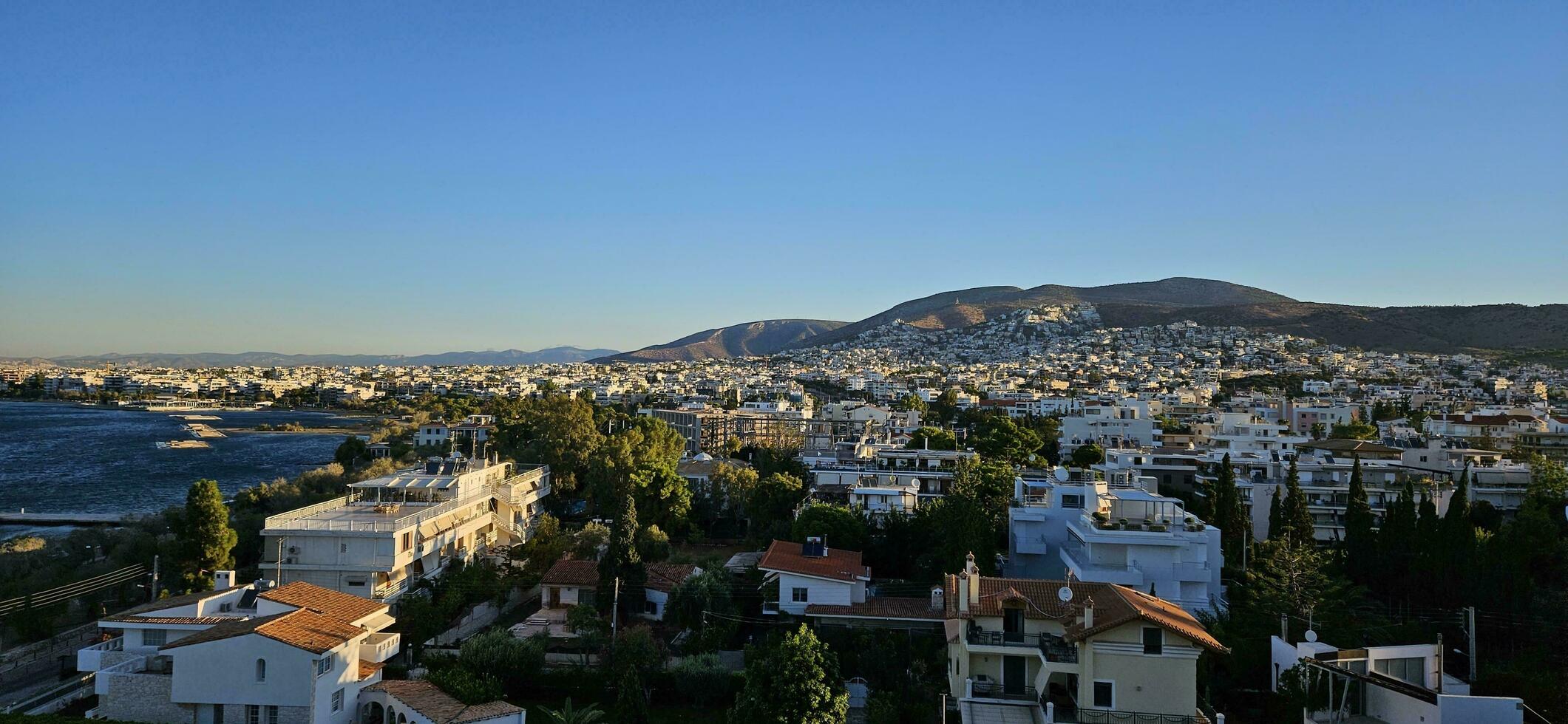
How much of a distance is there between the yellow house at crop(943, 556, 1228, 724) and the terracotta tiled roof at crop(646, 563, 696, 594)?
7.38m

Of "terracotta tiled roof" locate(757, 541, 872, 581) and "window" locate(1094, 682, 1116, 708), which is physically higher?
"terracotta tiled roof" locate(757, 541, 872, 581)

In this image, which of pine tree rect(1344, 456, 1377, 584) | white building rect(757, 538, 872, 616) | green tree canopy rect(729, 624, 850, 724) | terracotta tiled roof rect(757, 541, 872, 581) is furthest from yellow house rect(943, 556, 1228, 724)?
pine tree rect(1344, 456, 1377, 584)

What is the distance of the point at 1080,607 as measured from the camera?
51.2 ft

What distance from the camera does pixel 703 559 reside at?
1081 inches

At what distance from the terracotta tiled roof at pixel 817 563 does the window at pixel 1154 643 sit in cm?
789

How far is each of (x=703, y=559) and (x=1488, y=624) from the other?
18.3 metres

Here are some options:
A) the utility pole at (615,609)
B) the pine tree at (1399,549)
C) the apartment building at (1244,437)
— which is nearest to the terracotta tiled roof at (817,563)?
the utility pole at (615,609)

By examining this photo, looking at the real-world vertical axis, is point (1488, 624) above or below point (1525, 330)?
below

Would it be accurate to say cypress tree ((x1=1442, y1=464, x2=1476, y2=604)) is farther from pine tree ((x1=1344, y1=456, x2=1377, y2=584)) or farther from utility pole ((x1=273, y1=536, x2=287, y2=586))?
utility pole ((x1=273, y1=536, x2=287, y2=586))

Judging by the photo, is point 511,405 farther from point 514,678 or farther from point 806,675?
point 806,675

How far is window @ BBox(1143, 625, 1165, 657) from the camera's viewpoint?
45.5 ft

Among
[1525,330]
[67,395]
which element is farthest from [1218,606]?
[67,395]

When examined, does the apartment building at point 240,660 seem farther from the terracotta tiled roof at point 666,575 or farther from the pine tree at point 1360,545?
the pine tree at point 1360,545

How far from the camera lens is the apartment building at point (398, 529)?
22812mm
